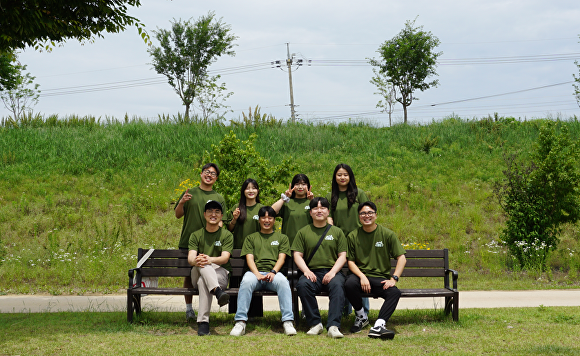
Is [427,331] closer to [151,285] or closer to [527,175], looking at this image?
[151,285]

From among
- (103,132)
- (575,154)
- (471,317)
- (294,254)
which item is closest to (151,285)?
(294,254)

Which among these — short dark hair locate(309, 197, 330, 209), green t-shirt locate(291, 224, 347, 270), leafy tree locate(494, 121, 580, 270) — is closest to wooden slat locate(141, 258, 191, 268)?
green t-shirt locate(291, 224, 347, 270)

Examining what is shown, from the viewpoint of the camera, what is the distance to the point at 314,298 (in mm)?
5348

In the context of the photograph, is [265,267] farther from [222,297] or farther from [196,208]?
[196,208]

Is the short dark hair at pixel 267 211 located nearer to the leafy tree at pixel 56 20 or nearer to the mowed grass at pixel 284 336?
the mowed grass at pixel 284 336

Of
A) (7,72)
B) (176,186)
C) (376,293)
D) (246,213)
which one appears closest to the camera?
(376,293)

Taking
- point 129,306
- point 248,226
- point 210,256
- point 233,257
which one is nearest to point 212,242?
point 210,256

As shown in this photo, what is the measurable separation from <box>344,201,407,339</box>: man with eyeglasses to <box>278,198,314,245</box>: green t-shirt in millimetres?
636

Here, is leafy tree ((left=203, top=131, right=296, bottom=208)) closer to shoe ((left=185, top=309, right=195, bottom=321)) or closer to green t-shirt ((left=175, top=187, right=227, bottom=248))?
green t-shirt ((left=175, top=187, right=227, bottom=248))

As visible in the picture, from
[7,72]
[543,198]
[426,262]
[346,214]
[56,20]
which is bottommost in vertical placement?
[426,262]

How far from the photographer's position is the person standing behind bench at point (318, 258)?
17.5ft

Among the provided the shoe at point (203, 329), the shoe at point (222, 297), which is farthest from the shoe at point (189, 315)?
the shoe at point (222, 297)

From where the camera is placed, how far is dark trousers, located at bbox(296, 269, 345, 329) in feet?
17.1

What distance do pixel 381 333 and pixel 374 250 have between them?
1.00m
